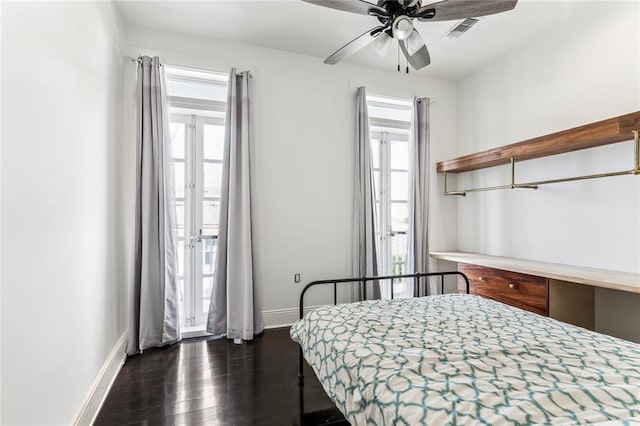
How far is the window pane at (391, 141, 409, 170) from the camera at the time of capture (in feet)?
13.4

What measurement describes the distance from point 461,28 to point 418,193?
5.89 ft

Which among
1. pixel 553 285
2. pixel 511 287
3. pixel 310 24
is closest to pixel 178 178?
pixel 310 24

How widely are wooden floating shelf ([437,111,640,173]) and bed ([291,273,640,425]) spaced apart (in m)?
1.59

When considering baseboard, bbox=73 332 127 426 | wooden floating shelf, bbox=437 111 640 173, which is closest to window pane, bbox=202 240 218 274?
baseboard, bbox=73 332 127 426

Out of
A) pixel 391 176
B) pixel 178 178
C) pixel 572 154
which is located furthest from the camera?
pixel 391 176

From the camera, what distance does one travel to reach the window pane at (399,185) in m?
4.08

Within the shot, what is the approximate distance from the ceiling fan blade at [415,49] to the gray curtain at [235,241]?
1.68 meters

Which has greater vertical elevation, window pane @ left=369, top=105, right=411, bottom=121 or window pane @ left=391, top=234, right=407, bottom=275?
window pane @ left=369, top=105, right=411, bottom=121

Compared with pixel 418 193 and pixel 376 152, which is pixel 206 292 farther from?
pixel 418 193

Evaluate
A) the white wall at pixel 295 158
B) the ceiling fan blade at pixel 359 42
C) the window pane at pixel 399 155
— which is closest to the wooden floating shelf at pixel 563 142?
the window pane at pixel 399 155

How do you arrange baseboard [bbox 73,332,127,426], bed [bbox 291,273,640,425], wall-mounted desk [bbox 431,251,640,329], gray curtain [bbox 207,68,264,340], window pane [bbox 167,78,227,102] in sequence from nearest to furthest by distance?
bed [bbox 291,273,640,425] → baseboard [bbox 73,332,127,426] → wall-mounted desk [bbox 431,251,640,329] → gray curtain [bbox 207,68,264,340] → window pane [bbox 167,78,227,102]

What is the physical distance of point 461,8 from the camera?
6.40ft

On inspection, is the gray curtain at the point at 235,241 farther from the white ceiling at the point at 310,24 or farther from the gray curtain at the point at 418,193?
the gray curtain at the point at 418,193

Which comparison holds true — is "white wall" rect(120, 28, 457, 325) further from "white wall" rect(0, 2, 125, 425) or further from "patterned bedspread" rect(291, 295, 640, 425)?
"patterned bedspread" rect(291, 295, 640, 425)
